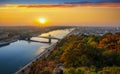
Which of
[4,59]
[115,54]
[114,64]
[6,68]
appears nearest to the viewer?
[114,64]

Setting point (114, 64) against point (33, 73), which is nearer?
point (114, 64)

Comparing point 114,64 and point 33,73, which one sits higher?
point 114,64

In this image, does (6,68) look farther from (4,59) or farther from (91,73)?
(91,73)

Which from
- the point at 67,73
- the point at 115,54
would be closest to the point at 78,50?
the point at 115,54

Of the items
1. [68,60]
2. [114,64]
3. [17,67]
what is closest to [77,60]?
[68,60]

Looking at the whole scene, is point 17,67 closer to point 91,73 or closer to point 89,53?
point 89,53

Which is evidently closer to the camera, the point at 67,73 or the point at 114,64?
the point at 67,73

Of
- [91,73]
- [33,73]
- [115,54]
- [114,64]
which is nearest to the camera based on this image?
[91,73]

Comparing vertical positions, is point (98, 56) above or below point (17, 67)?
above

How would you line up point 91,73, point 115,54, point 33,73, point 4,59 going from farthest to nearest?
point 4,59 → point 33,73 → point 115,54 → point 91,73

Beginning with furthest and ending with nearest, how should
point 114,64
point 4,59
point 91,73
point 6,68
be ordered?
point 4,59, point 6,68, point 114,64, point 91,73
